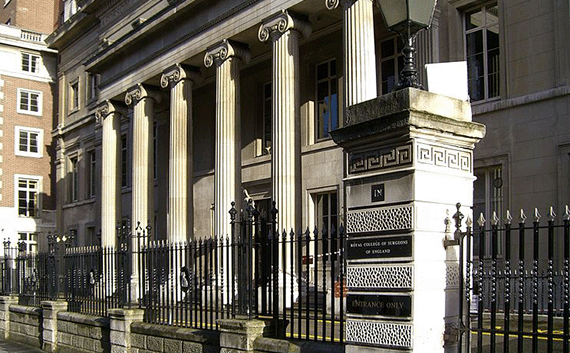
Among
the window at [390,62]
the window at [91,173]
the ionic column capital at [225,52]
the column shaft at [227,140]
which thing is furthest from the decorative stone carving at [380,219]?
the window at [91,173]

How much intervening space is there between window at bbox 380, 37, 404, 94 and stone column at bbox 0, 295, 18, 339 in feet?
41.4

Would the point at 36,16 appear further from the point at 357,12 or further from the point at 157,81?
the point at 357,12

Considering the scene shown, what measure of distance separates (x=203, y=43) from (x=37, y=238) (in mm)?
26876

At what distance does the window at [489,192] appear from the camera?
16719mm

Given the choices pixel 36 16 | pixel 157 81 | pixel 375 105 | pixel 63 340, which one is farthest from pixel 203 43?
pixel 36 16

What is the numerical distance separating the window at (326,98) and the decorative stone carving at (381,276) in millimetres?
16033

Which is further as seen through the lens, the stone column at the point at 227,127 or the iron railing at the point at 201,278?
the stone column at the point at 227,127

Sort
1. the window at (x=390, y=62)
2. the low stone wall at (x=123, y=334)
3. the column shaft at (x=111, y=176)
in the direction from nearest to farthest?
the low stone wall at (x=123, y=334), the window at (x=390, y=62), the column shaft at (x=111, y=176)

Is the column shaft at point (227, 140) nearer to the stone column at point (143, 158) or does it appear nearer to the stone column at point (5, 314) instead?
the stone column at point (143, 158)

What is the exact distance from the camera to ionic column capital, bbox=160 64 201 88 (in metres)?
23.6

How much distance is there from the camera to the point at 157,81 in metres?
25.7

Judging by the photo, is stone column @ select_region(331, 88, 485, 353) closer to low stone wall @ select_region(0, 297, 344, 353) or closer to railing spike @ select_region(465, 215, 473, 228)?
railing spike @ select_region(465, 215, 473, 228)

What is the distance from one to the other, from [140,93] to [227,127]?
6.30 metres

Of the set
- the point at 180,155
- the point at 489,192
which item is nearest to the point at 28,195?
the point at 180,155
